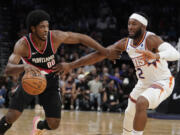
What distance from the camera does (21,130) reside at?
25.2ft

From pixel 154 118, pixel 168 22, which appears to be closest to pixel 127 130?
pixel 154 118

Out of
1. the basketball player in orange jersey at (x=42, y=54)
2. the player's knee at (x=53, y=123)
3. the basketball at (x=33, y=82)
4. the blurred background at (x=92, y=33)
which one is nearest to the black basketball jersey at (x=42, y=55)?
the basketball player in orange jersey at (x=42, y=54)

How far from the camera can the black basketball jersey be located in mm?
5023

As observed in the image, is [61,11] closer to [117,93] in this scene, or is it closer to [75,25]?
[75,25]

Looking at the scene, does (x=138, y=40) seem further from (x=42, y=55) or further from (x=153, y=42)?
(x=42, y=55)

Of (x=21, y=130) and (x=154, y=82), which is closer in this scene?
(x=154, y=82)

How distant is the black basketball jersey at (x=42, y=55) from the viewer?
198 inches

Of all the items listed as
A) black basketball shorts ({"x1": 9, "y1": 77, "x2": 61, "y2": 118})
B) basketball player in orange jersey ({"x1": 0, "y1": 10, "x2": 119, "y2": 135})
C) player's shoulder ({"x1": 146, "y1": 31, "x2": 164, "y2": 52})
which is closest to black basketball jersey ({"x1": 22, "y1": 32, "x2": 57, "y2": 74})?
basketball player in orange jersey ({"x1": 0, "y1": 10, "x2": 119, "y2": 135})

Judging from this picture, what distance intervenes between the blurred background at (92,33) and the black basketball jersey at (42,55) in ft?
28.3

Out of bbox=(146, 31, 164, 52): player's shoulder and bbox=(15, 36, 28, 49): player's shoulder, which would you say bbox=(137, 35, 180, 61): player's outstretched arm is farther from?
bbox=(15, 36, 28, 49): player's shoulder

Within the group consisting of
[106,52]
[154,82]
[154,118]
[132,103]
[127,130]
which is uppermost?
[106,52]

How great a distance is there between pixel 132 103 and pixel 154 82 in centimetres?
49

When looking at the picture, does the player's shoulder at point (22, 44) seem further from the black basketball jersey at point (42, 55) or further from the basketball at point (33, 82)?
the basketball at point (33, 82)

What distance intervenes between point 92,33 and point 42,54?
12.7 m
